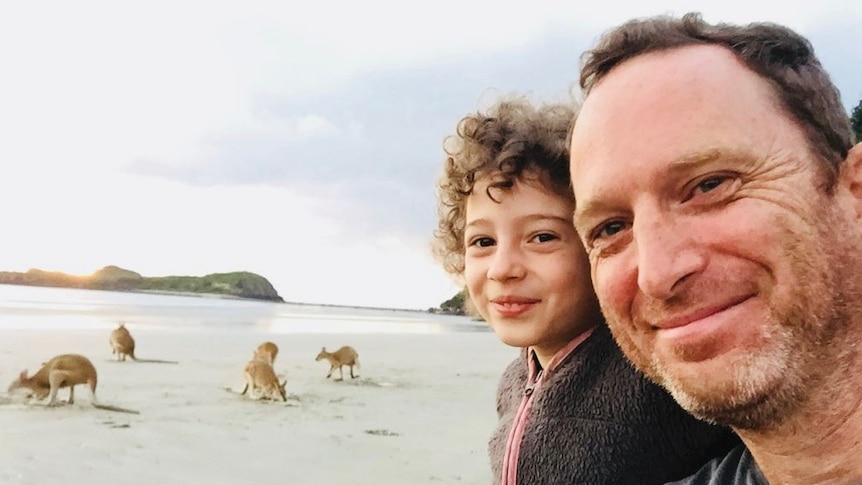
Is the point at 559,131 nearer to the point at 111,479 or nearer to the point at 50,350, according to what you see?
the point at 111,479

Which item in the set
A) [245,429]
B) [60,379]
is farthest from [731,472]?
[60,379]

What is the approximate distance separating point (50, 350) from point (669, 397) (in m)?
12.1

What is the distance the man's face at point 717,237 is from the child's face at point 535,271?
0.67 meters

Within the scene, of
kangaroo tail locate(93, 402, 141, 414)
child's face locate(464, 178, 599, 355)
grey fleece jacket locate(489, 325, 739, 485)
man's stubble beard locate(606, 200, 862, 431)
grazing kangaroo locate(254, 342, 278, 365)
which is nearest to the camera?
man's stubble beard locate(606, 200, 862, 431)

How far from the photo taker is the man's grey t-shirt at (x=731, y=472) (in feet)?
5.14

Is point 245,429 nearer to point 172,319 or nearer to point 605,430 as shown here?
point 605,430

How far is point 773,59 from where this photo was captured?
148 cm

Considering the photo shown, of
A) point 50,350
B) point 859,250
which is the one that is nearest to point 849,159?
point 859,250

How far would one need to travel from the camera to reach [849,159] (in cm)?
142

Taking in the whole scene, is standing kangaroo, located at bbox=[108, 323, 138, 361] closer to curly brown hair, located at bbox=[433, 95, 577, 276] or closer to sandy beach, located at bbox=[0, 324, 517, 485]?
sandy beach, located at bbox=[0, 324, 517, 485]

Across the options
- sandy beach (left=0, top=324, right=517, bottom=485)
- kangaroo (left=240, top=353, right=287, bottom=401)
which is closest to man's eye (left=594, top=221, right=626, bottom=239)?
sandy beach (left=0, top=324, right=517, bottom=485)

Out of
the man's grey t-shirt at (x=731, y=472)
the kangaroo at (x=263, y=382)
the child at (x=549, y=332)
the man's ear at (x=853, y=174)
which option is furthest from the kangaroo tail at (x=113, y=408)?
the man's ear at (x=853, y=174)

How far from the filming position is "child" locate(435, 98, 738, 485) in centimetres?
192

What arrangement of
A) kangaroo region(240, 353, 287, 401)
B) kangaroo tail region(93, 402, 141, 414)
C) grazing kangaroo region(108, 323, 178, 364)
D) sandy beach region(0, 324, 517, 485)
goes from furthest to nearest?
grazing kangaroo region(108, 323, 178, 364)
kangaroo region(240, 353, 287, 401)
kangaroo tail region(93, 402, 141, 414)
sandy beach region(0, 324, 517, 485)
